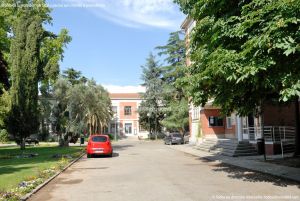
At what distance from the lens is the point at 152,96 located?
66.8m

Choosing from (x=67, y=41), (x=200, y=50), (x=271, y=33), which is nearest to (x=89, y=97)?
(x=67, y=41)

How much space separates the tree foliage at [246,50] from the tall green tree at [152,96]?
168 ft

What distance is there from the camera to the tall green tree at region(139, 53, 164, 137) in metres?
67.2

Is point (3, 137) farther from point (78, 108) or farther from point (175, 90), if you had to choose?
point (175, 90)

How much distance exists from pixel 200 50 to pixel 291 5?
477 centimetres

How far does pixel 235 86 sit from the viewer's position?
12.7m

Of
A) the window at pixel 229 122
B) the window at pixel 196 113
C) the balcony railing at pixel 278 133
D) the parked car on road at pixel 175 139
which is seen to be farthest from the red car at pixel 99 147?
the parked car on road at pixel 175 139

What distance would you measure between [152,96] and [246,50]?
56.7 m

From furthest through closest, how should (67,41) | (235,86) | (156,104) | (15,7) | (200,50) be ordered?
(156,104) < (67,41) < (15,7) < (200,50) < (235,86)

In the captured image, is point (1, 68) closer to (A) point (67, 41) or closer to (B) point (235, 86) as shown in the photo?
(A) point (67, 41)

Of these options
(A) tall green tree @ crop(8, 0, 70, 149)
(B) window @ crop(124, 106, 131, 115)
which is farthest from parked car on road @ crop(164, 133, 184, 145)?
(B) window @ crop(124, 106, 131, 115)

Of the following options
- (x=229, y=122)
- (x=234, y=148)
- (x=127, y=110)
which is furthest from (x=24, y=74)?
(x=127, y=110)

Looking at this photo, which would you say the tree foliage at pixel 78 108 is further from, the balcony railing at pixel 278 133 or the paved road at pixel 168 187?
the paved road at pixel 168 187

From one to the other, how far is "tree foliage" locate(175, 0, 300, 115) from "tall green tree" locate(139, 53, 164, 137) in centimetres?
5127
